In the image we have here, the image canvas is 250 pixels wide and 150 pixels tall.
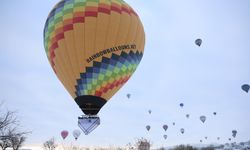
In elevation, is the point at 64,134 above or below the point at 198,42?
below

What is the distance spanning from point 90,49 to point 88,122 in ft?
15.0

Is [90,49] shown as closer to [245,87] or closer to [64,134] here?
[64,134]

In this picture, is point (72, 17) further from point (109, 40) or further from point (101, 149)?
point (101, 149)

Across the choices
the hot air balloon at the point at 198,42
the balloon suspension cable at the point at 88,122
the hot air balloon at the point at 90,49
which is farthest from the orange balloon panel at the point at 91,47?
the hot air balloon at the point at 198,42

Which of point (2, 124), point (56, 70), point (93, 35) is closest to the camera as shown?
point (2, 124)

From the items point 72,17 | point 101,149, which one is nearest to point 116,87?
point 72,17

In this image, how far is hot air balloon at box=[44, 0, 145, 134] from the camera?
811 inches

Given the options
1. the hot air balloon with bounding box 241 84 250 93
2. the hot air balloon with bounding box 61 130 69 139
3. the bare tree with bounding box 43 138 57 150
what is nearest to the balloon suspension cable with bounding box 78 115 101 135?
the hot air balloon with bounding box 61 130 69 139

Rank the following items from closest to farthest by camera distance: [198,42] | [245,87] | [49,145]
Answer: [198,42], [245,87], [49,145]

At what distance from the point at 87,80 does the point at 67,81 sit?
1.61 meters

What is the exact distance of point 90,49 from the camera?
2050 cm

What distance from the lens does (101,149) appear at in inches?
4360

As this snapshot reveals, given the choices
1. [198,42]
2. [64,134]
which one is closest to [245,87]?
[198,42]

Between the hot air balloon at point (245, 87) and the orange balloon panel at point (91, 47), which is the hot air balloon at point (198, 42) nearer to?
the hot air balloon at point (245, 87)
